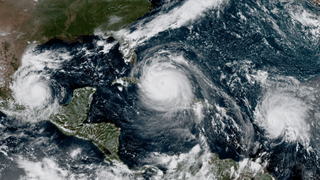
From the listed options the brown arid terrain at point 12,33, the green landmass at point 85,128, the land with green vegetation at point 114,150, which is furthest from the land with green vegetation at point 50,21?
the land with green vegetation at point 114,150

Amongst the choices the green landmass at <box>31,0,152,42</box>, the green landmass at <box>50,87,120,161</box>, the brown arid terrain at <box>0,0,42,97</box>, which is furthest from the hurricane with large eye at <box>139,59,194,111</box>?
the brown arid terrain at <box>0,0,42,97</box>

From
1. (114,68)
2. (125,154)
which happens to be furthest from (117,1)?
(125,154)

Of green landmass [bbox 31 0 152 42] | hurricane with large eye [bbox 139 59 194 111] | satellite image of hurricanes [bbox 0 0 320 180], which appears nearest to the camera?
satellite image of hurricanes [bbox 0 0 320 180]

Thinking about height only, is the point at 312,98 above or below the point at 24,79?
below

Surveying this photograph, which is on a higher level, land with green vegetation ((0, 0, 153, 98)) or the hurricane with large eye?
land with green vegetation ((0, 0, 153, 98))

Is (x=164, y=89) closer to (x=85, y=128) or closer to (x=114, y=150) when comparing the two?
(x=114, y=150)

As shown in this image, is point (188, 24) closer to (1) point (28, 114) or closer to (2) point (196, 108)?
(2) point (196, 108)

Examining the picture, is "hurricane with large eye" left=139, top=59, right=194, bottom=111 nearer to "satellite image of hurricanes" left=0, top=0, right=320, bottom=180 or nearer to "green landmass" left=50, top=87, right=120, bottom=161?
"satellite image of hurricanes" left=0, top=0, right=320, bottom=180
